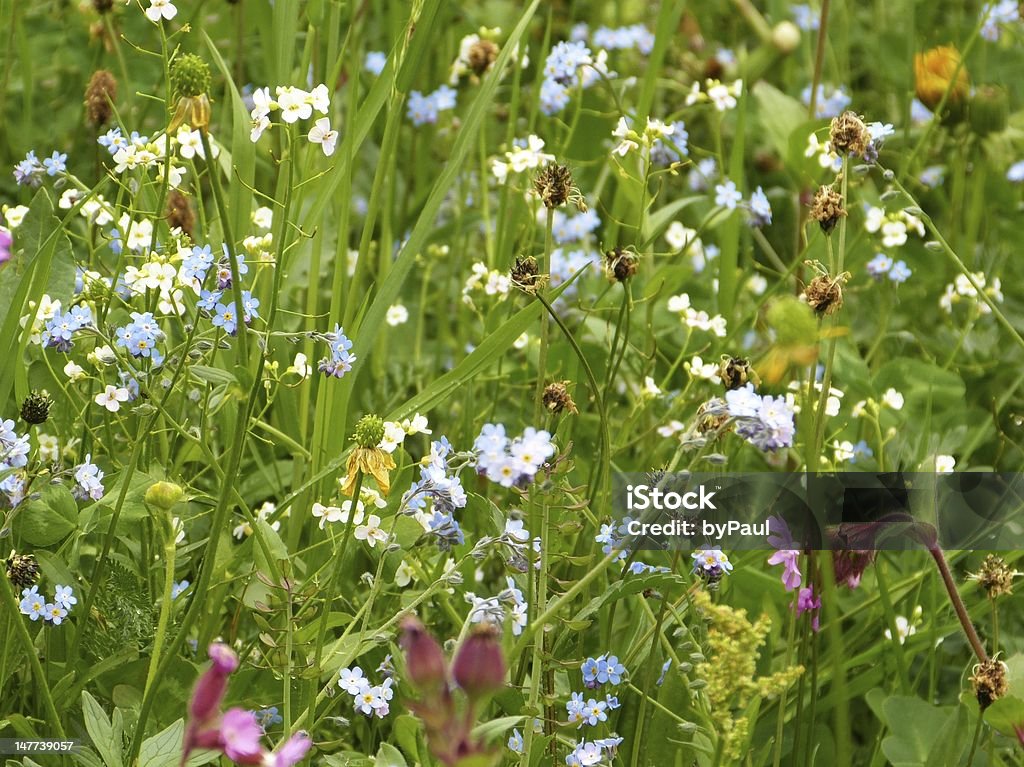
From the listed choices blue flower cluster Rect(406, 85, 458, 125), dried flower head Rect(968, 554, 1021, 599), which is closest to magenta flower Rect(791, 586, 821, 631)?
dried flower head Rect(968, 554, 1021, 599)

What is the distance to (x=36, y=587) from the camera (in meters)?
1.18

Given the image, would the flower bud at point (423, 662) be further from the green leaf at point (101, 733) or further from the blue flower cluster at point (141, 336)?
the blue flower cluster at point (141, 336)

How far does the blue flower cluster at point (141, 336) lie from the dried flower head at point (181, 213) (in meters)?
0.42

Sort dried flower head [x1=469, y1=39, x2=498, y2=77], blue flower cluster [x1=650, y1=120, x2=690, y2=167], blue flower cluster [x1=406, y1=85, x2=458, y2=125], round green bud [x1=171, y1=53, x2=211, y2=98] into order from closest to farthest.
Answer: round green bud [x1=171, y1=53, x2=211, y2=98], blue flower cluster [x1=650, y1=120, x2=690, y2=167], dried flower head [x1=469, y1=39, x2=498, y2=77], blue flower cluster [x1=406, y1=85, x2=458, y2=125]

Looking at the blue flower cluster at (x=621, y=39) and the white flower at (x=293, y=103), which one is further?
the blue flower cluster at (x=621, y=39)

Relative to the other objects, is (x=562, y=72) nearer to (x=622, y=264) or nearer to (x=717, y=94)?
(x=717, y=94)

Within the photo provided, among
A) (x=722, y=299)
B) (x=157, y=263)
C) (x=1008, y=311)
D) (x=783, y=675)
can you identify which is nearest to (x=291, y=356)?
(x=157, y=263)

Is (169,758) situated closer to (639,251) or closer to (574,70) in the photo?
(639,251)

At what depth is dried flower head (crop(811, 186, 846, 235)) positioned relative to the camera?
3.98ft

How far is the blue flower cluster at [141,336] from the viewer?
47.6 inches

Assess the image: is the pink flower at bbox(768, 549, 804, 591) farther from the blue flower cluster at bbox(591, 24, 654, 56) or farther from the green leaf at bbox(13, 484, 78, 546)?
the blue flower cluster at bbox(591, 24, 654, 56)

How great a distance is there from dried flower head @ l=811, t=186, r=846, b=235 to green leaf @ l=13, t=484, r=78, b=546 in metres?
0.76

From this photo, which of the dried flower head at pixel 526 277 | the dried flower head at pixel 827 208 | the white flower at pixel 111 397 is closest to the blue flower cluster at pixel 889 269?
the dried flower head at pixel 827 208

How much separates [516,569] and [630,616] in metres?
0.33
